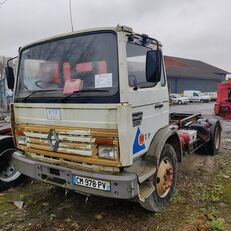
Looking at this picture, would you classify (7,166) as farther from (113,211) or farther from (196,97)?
(196,97)

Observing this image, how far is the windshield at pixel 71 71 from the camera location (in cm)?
318

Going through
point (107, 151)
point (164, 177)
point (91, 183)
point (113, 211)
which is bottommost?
point (113, 211)

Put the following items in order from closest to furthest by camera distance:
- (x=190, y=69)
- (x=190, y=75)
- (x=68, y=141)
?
(x=68, y=141)
(x=190, y=75)
(x=190, y=69)

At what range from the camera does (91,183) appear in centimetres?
316

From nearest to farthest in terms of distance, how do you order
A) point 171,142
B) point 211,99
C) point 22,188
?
point 171,142 < point 22,188 < point 211,99

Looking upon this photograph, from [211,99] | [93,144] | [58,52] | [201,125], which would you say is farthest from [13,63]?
[211,99]

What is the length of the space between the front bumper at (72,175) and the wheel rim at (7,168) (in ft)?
3.40

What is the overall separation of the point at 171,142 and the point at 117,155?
1.68m

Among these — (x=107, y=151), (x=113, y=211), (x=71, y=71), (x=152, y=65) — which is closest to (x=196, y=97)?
(x=113, y=211)

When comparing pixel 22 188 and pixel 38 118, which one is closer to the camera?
pixel 38 118

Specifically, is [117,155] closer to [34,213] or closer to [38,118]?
[38,118]

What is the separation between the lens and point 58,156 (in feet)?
11.8

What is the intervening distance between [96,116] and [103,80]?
1.43ft

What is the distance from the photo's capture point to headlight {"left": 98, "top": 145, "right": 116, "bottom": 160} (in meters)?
3.12
